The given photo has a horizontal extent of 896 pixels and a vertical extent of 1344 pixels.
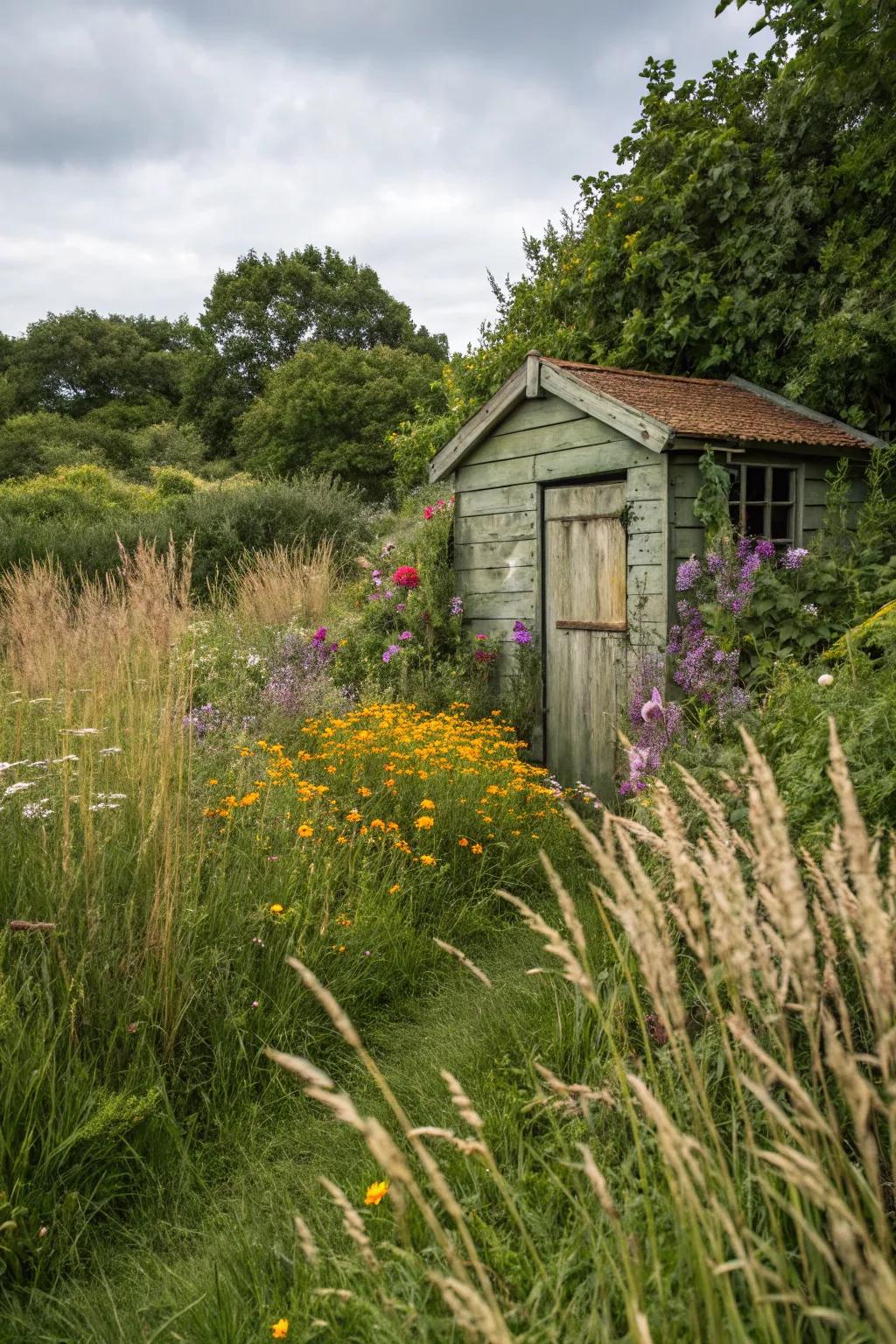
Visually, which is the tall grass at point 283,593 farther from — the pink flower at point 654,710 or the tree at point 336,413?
the tree at point 336,413

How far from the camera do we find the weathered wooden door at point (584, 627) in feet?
20.3

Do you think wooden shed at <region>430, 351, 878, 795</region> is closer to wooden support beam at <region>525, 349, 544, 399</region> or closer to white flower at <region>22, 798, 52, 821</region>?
wooden support beam at <region>525, 349, 544, 399</region>

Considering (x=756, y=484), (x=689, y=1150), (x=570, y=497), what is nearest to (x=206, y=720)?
(x=570, y=497)

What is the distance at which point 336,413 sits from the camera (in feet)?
92.4

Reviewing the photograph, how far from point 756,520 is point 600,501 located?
112cm

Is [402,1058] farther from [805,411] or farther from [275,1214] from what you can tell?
[805,411]

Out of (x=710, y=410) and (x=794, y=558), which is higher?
(x=710, y=410)

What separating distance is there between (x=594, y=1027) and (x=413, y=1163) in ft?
2.27

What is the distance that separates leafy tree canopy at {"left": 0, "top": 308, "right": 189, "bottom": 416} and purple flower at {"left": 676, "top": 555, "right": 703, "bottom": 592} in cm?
3604

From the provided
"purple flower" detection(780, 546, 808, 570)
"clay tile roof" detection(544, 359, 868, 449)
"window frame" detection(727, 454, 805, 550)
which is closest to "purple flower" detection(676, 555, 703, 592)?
"window frame" detection(727, 454, 805, 550)

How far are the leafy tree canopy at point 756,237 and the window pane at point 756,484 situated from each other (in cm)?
145

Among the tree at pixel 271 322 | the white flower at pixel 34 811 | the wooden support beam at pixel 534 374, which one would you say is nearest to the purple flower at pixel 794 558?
the wooden support beam at pixel 534 374

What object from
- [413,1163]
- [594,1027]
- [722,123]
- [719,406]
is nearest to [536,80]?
[719,406]

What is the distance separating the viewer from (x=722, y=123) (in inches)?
342
